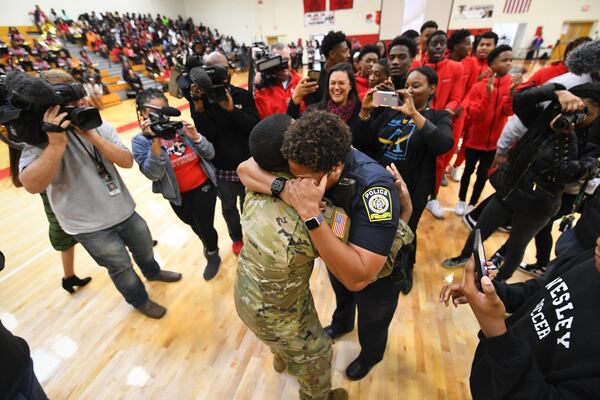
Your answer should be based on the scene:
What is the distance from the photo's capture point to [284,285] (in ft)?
3.48

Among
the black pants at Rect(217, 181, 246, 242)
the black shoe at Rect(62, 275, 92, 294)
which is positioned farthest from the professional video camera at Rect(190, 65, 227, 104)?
the black shoe at Rect(62, 275, 92, 294)

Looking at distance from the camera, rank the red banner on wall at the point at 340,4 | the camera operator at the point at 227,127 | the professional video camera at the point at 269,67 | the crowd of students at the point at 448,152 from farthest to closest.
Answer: the red banner on wall at the point at 340,4, the professional video camera at the point at 269,67, the camera operator at the point at 227,127, the crowd of students at the point at 448,152

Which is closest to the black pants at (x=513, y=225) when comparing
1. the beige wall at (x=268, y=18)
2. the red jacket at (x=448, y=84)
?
the red jacket at (x=448, y=84)

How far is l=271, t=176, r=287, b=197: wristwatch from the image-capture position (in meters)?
0.93

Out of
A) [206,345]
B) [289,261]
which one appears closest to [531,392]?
[289,261]

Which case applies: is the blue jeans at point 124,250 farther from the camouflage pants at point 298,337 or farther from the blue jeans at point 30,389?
the camouflage pants at point 298,337

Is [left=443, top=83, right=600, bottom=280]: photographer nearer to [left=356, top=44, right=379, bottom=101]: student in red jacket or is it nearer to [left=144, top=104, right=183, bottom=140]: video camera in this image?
[left=356, top=44, right=379, bottom=101]: student in red jacket

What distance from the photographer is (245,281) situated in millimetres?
1155

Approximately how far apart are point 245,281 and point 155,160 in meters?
1.07

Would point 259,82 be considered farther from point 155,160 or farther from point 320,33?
point 320,33

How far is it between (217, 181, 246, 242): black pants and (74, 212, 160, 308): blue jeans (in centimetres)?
64

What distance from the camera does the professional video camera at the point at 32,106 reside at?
1222 millimetres

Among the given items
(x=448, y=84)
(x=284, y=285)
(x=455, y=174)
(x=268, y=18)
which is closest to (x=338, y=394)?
(x=284, y=285)

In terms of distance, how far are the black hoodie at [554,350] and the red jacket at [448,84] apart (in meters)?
2.50
